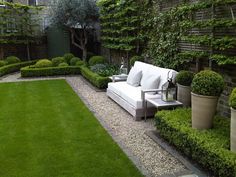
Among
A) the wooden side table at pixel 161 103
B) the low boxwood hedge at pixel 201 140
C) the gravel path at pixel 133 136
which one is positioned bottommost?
the gravel path at pixel 133 136

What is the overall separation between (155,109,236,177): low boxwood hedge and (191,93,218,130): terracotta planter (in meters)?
0.11

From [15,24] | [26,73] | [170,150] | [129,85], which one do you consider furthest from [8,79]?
[170,150]

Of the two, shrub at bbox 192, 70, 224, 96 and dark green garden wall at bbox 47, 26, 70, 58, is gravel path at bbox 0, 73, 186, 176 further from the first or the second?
dark green garden wall at bbox 47, 26, 70, 58

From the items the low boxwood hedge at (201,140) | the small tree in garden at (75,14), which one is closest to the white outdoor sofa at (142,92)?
the low boxwood hedge at (201,140)

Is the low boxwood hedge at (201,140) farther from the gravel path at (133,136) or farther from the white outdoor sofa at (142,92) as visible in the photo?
the white outdoor sofa at (142,92)

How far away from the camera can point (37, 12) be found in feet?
47.3

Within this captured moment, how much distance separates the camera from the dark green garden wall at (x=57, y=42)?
1416cm

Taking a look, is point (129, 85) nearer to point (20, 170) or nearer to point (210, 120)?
point (210, 120)

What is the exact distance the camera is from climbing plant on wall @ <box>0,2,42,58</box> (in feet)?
43.7

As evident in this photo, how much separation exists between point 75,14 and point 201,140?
9500 mm

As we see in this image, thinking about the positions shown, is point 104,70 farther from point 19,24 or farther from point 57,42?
point 19,24

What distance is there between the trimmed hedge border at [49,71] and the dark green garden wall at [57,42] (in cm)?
293

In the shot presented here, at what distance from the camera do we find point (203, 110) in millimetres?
3920

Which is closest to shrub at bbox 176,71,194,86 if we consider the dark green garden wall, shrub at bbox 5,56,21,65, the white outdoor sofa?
the white outdoor sofa
